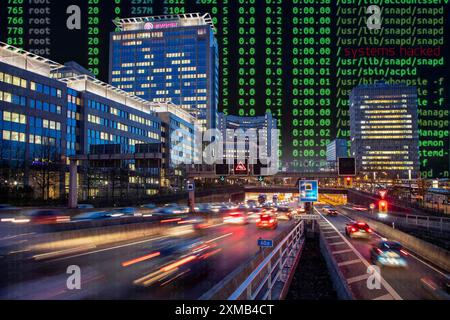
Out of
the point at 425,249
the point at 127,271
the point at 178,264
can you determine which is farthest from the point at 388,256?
the point at 127,271

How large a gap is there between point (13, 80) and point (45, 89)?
754 centimetres

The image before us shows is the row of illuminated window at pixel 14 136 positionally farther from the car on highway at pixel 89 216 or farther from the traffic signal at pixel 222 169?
the traffic signal at pixel 222 169

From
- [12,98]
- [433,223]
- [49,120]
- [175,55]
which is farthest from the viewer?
[175,55]

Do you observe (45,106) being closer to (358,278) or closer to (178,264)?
(178,264)

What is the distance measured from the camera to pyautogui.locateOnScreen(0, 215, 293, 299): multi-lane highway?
11.8 meters

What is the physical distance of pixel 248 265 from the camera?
29.9 ft

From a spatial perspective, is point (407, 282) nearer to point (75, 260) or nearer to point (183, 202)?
point (75, 260)

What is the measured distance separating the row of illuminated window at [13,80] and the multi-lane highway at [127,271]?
53.0 meters

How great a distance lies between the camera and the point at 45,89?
70.9 metres

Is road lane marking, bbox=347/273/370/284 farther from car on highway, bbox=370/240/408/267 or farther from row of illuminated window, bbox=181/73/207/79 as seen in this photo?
row of illuminated window, bbox=181/73/207/79

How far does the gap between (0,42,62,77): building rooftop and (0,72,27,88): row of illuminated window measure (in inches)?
330

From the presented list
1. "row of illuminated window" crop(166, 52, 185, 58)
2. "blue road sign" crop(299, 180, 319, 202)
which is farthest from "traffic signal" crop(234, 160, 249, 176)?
"row of illuminated window" crop(166, 52, 185, 58)

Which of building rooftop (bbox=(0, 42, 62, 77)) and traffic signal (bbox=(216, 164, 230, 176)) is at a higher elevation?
building rooftop (bbox=(0, 42, 62, 77))
